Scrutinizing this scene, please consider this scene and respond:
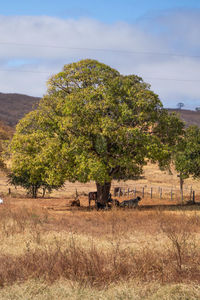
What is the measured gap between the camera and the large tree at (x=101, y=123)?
90.3 feet

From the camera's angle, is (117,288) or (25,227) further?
(25,227)

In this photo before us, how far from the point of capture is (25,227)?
54.4 ft

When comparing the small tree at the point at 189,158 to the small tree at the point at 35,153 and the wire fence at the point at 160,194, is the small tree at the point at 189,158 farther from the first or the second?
the small tree at the point at 35,153

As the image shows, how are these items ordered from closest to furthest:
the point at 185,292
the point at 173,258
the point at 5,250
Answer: the point at 185,292
the point at 173,258
the point at 5,250

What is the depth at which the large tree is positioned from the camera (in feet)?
90.3

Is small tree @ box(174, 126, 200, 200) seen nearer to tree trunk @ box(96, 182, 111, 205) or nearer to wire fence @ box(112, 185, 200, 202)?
wire fence @ box(112, 185, 200, 202)

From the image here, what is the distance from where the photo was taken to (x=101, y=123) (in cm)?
2772

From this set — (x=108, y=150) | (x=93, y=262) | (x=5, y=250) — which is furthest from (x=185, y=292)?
(x=108, y=150)

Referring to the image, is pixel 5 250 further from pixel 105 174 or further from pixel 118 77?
pixel 118 77

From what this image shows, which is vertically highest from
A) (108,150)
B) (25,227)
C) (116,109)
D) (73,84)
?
(73,84)

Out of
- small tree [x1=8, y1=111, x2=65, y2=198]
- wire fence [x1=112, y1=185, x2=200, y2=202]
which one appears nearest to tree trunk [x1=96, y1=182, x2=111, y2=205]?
small tree [x1=8, y1=111, x2=65, y2=198]

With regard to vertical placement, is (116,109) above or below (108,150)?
above

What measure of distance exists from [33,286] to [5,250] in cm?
362

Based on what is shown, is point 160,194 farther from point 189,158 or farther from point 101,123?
point 101,123
